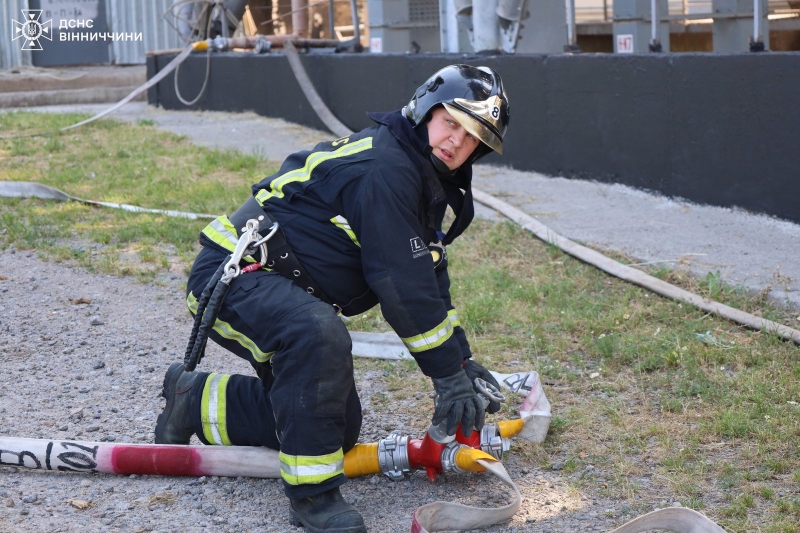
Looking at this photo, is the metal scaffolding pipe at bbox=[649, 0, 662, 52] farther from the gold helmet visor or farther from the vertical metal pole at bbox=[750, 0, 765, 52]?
the gold helmet visor

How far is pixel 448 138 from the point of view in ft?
10.1

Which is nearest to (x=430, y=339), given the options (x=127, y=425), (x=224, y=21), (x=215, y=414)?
(x=215, y=414)

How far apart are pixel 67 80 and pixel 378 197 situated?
47.3 ft

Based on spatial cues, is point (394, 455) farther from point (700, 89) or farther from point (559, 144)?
point (559, 144)

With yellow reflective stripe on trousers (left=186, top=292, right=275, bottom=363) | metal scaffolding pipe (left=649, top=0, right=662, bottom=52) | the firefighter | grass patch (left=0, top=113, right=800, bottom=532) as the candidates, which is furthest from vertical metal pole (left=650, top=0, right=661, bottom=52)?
yellow reflective stripe on trousers (left=186, top=292, right=275, bottom=363)

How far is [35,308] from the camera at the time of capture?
521 cm

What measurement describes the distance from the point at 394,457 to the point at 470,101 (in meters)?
1.21

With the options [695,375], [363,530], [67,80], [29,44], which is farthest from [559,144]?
[29,44]

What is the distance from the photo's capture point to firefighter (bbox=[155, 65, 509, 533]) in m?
2.92

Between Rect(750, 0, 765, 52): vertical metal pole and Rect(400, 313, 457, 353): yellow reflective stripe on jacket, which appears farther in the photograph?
Rect(750, 0, 765, 52): vertical metal pole

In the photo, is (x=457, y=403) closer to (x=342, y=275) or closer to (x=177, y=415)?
(x=342, y=275)

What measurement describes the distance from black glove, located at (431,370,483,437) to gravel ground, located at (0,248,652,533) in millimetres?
343

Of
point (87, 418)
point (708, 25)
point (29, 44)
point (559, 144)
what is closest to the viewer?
point (87, 418)

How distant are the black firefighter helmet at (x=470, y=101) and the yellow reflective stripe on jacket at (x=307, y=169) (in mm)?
208
